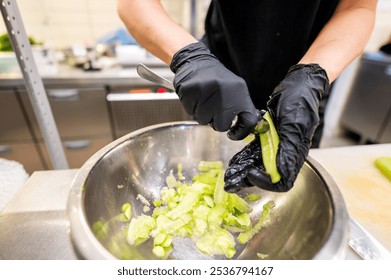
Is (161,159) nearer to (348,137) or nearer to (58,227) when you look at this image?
(58,227)

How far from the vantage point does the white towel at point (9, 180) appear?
2.38 ft

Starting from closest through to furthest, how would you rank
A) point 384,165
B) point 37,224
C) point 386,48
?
point 37,224
point 384,165
point 386,48

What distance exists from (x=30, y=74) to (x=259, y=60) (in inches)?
32.4

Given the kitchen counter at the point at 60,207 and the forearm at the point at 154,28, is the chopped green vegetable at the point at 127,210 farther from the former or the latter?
the forearm at the point at 154,28

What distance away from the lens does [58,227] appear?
0.58 meters

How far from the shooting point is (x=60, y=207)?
64cm

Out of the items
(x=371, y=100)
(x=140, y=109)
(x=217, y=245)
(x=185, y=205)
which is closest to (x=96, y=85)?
(x=140, y=109)

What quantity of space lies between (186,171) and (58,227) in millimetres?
367

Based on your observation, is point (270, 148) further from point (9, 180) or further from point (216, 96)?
point (9, 180)

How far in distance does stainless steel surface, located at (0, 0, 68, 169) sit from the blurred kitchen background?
97 centimetres

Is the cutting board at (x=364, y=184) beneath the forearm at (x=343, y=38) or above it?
beneath

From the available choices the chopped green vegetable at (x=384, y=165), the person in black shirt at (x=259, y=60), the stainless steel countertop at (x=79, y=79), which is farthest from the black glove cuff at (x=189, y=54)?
the stainless steel countertop at (x=79, y=79)

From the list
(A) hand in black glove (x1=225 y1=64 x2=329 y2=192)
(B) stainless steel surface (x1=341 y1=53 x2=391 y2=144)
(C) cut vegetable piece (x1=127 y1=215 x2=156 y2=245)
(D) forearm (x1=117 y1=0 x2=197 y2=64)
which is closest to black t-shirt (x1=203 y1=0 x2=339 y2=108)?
(D) forearm (x1=117 y1=0 x2=197 y2=64)

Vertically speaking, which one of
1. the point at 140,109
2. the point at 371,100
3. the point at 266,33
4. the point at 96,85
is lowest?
the point at 371,100
